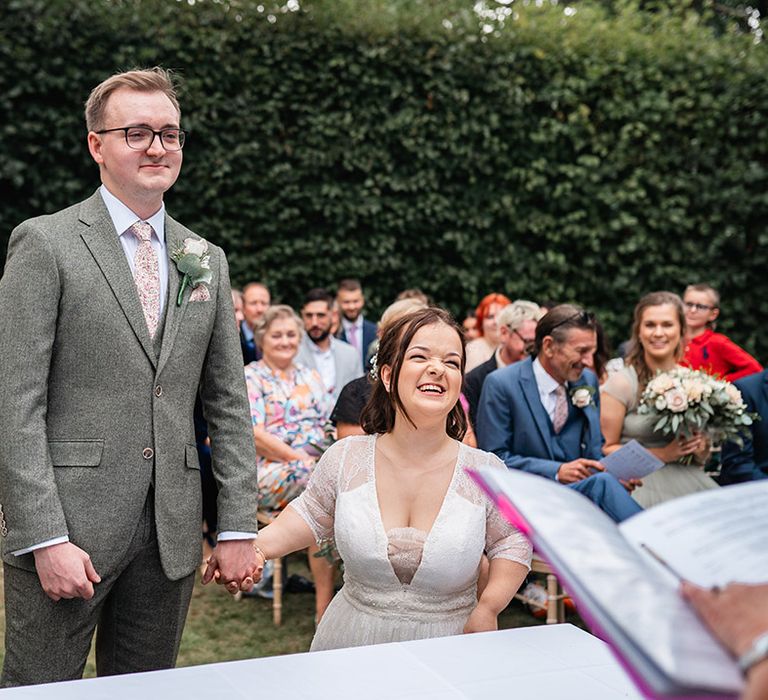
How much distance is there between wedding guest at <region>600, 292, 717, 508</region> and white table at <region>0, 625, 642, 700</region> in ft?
9.61

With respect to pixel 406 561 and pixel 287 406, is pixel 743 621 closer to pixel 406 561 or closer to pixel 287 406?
pixel 406 561

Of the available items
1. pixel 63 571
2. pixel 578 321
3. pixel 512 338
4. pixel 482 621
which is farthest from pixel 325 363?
pixel 63 571

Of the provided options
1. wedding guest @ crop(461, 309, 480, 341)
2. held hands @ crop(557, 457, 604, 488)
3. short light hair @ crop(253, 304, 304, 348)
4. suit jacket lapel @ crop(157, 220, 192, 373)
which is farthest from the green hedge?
suit jacket lapel @ crop(157, 220, 192, 373)

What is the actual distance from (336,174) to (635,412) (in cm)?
458

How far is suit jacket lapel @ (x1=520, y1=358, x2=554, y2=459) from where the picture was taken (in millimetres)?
4371

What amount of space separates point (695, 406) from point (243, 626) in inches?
100

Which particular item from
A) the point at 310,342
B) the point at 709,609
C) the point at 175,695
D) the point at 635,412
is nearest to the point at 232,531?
the point at 175,695

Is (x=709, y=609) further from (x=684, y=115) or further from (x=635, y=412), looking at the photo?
(x=684, y=115)

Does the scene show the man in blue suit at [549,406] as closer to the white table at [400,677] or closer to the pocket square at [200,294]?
the pocket square at [200,294]

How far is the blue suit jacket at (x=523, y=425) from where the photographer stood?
4.38 meters

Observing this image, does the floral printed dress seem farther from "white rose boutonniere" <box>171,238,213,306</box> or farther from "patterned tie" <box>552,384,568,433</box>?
"white rose boutonniere" <box>171,238,213,306</box>

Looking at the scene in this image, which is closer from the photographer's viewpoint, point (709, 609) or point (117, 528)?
point (709, 609)

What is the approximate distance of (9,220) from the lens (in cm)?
797

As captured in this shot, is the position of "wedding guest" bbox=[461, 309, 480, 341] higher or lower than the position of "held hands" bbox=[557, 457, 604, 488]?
higher
